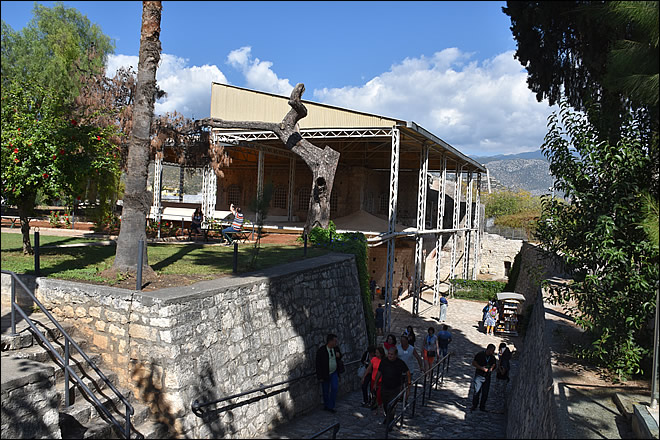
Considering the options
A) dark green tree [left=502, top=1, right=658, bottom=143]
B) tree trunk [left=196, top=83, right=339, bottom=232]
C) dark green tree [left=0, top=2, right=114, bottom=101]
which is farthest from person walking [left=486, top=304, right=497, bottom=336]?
dark green tree [left=0, top=2, right=114, bottom=101]

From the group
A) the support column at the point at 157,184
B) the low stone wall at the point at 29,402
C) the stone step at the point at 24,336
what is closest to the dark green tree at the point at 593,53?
the low stone wall at the point at 29,402

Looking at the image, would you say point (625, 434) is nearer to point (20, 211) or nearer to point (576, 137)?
point (576, 137)

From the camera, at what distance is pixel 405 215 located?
29.6 meters

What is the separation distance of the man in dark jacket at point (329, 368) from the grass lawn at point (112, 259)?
6.81ft

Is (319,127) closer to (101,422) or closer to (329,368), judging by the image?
(329,368)

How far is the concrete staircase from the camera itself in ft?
13.9

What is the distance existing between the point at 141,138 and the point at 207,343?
364 cm

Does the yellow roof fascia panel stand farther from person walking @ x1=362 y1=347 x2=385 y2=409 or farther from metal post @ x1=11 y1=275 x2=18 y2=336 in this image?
metal post @ x1=11 y1=275 x2=18 y2=336

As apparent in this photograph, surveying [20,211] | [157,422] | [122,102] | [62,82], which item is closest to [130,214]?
[20,211]

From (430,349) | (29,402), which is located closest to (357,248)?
(430,349)

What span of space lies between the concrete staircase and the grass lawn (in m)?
1.25

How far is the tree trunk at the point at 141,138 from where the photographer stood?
7465 mm

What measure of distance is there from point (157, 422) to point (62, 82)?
60.3 ft

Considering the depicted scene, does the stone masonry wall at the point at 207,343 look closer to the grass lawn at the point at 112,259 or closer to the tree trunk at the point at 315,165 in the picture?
the grass lawn at the point at 112,259
